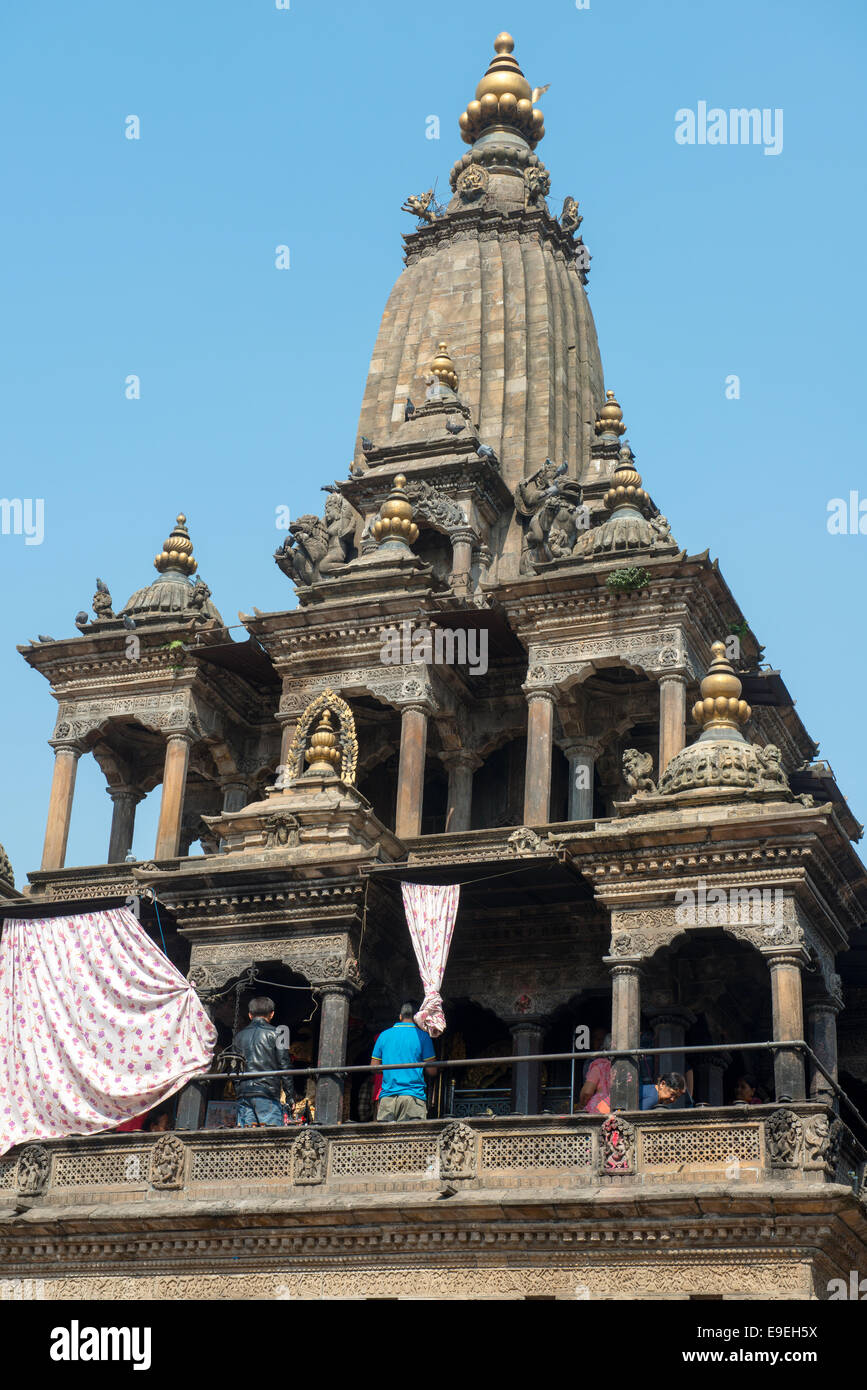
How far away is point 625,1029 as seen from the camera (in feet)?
93.0

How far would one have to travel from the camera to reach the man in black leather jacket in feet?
98.4

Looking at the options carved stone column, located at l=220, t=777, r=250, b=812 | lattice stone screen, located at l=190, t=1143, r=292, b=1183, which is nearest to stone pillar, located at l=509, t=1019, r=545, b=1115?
lattice stone screen, located at l=190, t=1143, r=292, b=1183

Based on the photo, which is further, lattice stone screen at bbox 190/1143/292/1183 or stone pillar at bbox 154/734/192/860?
stone pillar at bbox 154/734/192/860

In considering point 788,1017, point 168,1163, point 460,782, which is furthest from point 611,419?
point 168,1163

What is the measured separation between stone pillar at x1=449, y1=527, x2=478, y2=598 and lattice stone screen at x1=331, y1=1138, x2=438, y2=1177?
1441 cm

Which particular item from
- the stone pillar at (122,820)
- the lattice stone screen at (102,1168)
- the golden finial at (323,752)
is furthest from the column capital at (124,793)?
the lattice stone screen at (102,1168)

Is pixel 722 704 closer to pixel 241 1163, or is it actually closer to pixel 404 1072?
pixel 404 1072

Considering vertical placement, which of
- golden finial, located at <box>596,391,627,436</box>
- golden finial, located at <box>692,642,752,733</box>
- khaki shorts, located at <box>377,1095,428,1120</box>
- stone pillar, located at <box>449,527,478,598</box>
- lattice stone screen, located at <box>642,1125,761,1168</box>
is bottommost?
lattice stone screen, located at <box>642,1125,761,1168</box>

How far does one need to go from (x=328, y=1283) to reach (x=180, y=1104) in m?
4.30

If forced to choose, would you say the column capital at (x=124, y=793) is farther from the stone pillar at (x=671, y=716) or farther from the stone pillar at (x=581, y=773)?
the stone pillar at (x=671, y=716)

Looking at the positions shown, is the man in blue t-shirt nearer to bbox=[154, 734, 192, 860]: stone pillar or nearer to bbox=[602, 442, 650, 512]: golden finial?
bbox=[154, 734, 192, 860]: stone pillar

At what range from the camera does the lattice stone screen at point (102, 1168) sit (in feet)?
97.6
